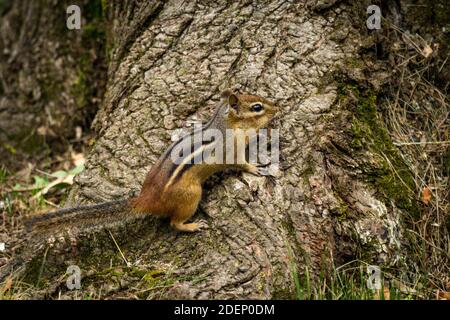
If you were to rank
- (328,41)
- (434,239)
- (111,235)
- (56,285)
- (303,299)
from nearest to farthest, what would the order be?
Answer: 1. (303,299)
2. (56,285)
3. (111,235)
4. (434,239)
5. (328,41)

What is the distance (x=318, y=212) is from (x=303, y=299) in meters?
0.59

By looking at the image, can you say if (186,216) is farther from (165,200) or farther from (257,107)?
(257,107)

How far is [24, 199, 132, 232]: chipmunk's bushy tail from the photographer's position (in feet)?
10.9

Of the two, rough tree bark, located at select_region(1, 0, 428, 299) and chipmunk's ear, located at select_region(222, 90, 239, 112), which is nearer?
rough tree bark, located at select_region(1, 0, 428, 299)

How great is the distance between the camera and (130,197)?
3.57 m

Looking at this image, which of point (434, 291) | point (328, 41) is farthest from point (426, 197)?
point (328, 41)

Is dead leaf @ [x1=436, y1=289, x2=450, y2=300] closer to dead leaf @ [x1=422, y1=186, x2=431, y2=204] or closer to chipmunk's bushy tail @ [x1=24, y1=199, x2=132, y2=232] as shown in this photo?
dead leaf @ [x1=422, y1=186, x2=431, y2=204]

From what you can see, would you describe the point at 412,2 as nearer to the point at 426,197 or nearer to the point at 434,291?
the point at 426,197

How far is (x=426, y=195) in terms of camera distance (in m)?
3.93

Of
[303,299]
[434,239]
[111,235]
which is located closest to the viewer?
[303,299]

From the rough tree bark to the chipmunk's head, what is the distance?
0.35 feet

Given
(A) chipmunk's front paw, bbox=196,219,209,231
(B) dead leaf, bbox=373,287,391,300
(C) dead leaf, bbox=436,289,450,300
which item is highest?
(A) chipmunk's front paw, bbox=196,219,209,231

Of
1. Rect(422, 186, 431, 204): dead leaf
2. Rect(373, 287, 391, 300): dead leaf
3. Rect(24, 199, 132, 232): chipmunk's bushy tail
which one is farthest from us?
Rect(422, 186, 431, 204): dead leaf

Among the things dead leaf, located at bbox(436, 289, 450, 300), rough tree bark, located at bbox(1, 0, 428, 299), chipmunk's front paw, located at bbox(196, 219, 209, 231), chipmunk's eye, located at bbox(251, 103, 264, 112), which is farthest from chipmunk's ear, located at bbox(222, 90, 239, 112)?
dead leaf, located at bbox(436, 289, 450, 300)
